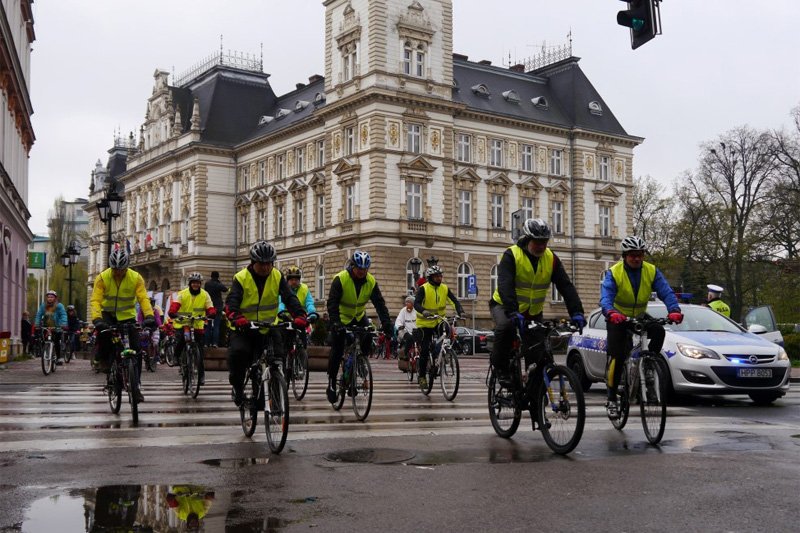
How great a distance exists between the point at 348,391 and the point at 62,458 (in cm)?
436

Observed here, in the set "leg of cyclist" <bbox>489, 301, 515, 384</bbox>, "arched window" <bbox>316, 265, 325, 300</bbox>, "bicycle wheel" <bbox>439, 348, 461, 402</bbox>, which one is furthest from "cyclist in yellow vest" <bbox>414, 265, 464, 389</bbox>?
"arched window" <bbox>316, 265, 325, 300</bbox>

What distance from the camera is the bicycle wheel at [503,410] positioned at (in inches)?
375

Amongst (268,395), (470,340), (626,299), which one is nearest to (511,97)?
(470,340)

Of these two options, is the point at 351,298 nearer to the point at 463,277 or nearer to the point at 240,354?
the point at 240,354

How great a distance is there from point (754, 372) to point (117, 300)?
8.58 meters

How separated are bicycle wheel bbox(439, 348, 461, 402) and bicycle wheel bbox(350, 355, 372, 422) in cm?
297

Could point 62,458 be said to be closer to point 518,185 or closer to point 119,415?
point 119,415

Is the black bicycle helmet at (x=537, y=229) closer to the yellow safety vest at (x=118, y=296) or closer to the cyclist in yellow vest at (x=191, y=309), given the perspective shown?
the yellow safety vest at (x=118, y=296)

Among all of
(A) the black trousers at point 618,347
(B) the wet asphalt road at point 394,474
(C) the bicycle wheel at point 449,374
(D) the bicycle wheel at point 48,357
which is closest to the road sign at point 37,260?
(D) the bicycle wheel at point 48,357

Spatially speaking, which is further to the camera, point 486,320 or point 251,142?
point 251,142

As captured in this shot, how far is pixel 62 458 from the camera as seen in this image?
8.17 meters

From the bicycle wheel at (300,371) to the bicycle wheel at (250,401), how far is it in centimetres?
509

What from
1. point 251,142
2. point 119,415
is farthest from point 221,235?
point 119,415

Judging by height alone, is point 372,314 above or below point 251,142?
below
